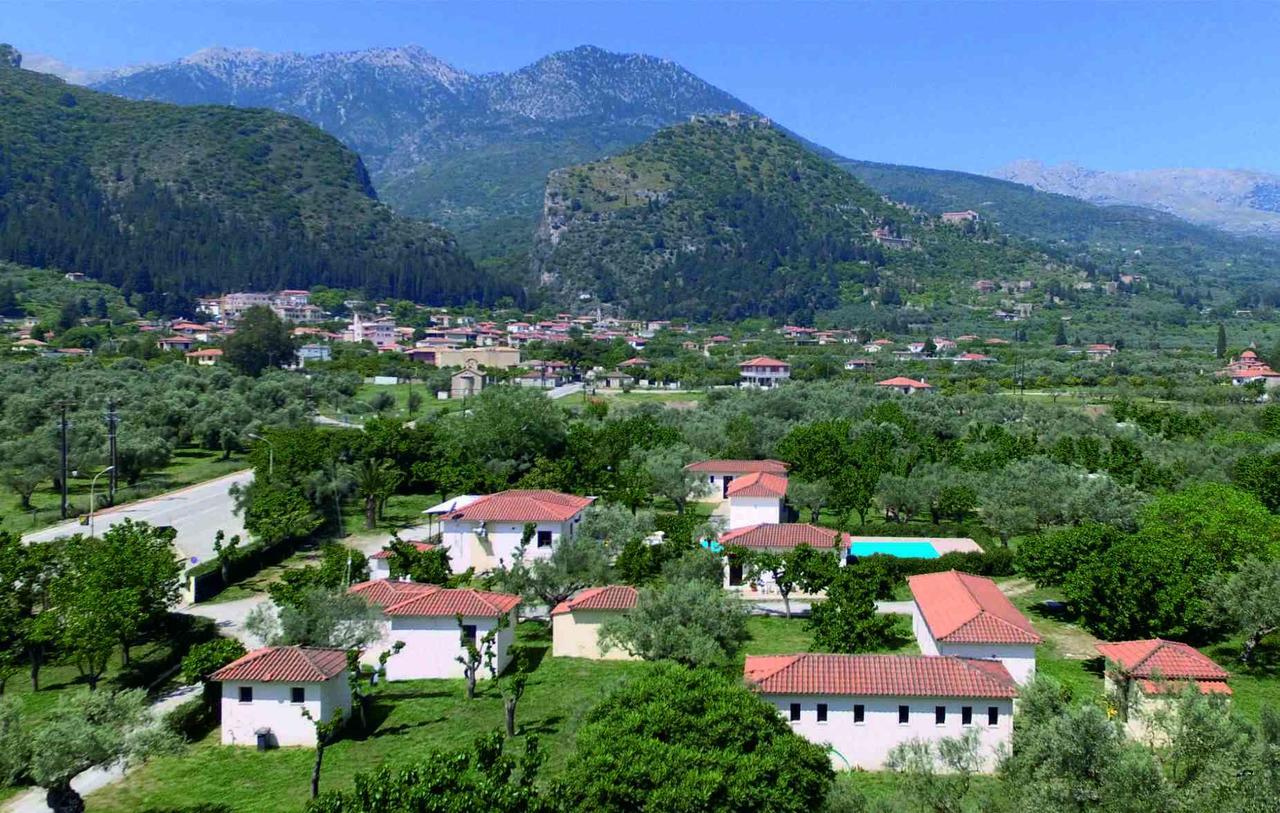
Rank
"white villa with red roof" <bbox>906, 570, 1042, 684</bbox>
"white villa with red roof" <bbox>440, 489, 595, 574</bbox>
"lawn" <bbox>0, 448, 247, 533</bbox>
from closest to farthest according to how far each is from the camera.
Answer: "white villa with red roof" <bbox>906, 570, 1042, 684</bbox> → "white villa with red roof" <bbox>440, 489, 595, 574</bbox> → "lawn" <bbox>0, 448, 247, 533</bbox>

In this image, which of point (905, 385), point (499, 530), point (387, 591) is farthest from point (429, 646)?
point (905, 385)

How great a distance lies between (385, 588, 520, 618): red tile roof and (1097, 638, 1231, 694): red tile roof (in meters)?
14.1

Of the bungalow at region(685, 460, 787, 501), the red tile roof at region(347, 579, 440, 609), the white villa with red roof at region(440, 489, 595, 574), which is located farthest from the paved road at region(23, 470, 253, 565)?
the bungalow at region(685, 460, 787, 501)

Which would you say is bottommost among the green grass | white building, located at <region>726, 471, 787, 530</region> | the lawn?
the lawn

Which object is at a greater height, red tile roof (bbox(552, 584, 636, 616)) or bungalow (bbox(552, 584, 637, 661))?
red tile roof (bbox(552, 584, 636, 616))

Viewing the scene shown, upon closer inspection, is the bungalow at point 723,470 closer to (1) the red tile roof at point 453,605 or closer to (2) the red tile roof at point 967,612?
(2) the red tile roof at point 967,612

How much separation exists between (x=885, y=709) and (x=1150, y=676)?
5.61 meters

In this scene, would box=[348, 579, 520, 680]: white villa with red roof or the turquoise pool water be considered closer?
box=[348, 579, 520, 680]: white villa with red roof

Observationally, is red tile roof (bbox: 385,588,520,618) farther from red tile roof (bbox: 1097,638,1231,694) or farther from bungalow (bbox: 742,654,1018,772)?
red tile roof (bbox: 1097,638,1231,694)

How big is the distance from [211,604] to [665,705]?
19453 millimetres

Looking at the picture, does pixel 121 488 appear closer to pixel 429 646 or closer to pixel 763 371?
pixel 429 646

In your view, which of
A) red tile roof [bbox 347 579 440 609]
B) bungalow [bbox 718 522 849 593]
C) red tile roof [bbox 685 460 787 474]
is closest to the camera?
red tile roof [bbox 347 579 440 609]

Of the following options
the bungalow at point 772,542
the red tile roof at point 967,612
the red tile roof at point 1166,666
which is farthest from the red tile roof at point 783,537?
the red tile roof at point 1166,666

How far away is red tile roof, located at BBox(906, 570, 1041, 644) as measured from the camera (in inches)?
866
